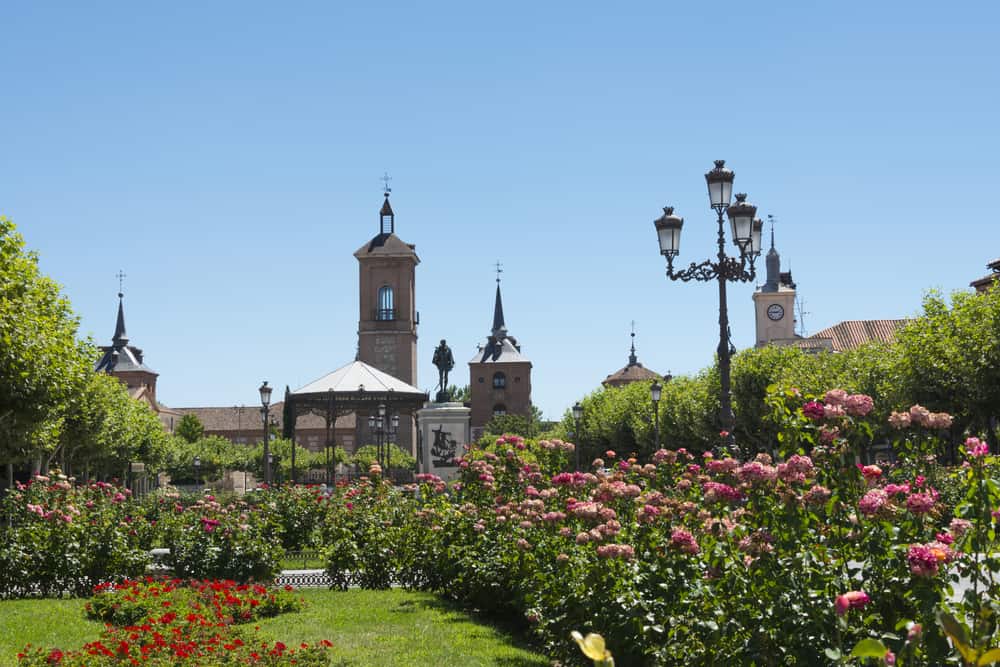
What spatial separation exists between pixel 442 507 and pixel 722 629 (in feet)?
26.1

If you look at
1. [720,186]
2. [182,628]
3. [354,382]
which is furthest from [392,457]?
[182,628]

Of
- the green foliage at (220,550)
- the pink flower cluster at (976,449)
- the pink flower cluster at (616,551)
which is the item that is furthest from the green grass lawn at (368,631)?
the pink flower cluster at (976,449)

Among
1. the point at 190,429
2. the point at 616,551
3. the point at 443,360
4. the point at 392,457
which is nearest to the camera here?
the point at 616,551

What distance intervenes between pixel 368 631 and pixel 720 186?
6847 mm

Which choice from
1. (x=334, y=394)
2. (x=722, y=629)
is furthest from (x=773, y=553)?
(x=334, y=394)

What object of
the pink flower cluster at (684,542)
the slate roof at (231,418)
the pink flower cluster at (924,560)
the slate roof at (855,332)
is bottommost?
the pink flower cluster at (684,542)

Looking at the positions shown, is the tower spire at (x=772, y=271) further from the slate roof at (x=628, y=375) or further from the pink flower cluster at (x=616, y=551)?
the pink flower cluster at (x=616, y=551)

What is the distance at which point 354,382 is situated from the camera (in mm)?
27969

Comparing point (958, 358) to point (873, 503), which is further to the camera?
point (958, 358)

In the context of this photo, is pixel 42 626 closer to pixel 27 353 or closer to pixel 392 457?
pixel 27 353

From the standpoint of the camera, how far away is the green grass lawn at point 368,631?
A: 28.7 ft

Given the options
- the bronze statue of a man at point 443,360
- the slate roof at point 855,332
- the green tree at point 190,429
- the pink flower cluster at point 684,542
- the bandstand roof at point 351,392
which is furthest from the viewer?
the green tree at point 190,429

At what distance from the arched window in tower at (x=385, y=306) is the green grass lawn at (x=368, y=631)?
2681 inches

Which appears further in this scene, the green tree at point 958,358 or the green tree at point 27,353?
the green tree at point 958,358
